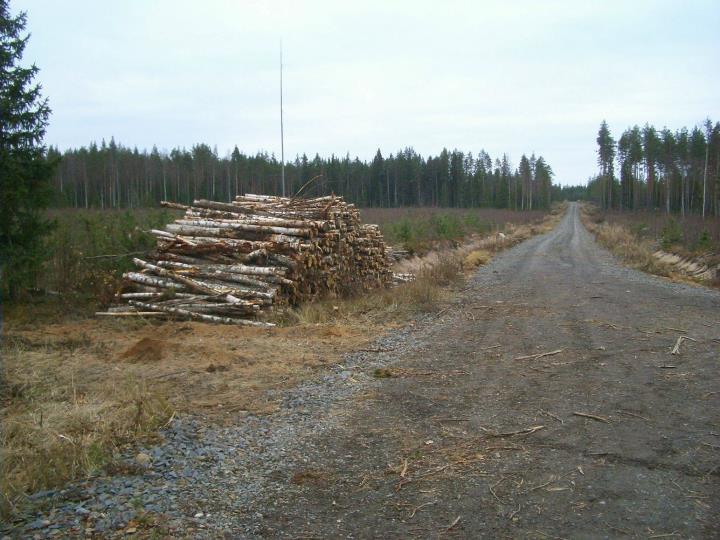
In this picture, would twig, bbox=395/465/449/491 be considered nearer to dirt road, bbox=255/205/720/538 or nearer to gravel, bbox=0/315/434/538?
dirt road, bbox=255/205/720/538

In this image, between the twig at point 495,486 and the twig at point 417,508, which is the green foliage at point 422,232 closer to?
the twig at point 495,486

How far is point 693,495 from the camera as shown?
3.86 metres

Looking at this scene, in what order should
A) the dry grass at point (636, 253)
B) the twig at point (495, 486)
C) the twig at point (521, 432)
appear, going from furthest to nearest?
the dry grass at point (636, 253) < the twig at point (521, 432) < the twig at point (495, 486)

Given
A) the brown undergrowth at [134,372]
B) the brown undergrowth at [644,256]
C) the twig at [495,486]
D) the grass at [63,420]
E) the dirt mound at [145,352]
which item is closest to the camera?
the twig at [495,486]

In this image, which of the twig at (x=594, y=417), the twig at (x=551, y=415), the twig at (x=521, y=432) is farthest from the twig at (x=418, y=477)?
the twig at (x=594, y=417)

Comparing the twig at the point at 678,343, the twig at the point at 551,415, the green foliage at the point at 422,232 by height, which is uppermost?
the green foliage at the point at 422,232

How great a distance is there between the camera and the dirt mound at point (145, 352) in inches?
303

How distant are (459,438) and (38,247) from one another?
9.15 meters

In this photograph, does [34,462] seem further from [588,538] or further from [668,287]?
[668,287]

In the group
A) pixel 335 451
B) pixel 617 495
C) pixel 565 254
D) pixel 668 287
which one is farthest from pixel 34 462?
pixel 565 254

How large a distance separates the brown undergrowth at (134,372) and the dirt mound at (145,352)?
0.05 feet

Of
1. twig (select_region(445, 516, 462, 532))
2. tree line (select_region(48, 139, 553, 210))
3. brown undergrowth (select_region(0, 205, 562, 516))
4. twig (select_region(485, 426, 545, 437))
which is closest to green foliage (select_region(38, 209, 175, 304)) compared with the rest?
brown undergrowth (select_region(0, 205, 562, 516))

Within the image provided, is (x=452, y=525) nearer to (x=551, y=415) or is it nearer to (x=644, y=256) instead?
(x=551, y=415)

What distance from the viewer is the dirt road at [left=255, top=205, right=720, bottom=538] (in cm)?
364
